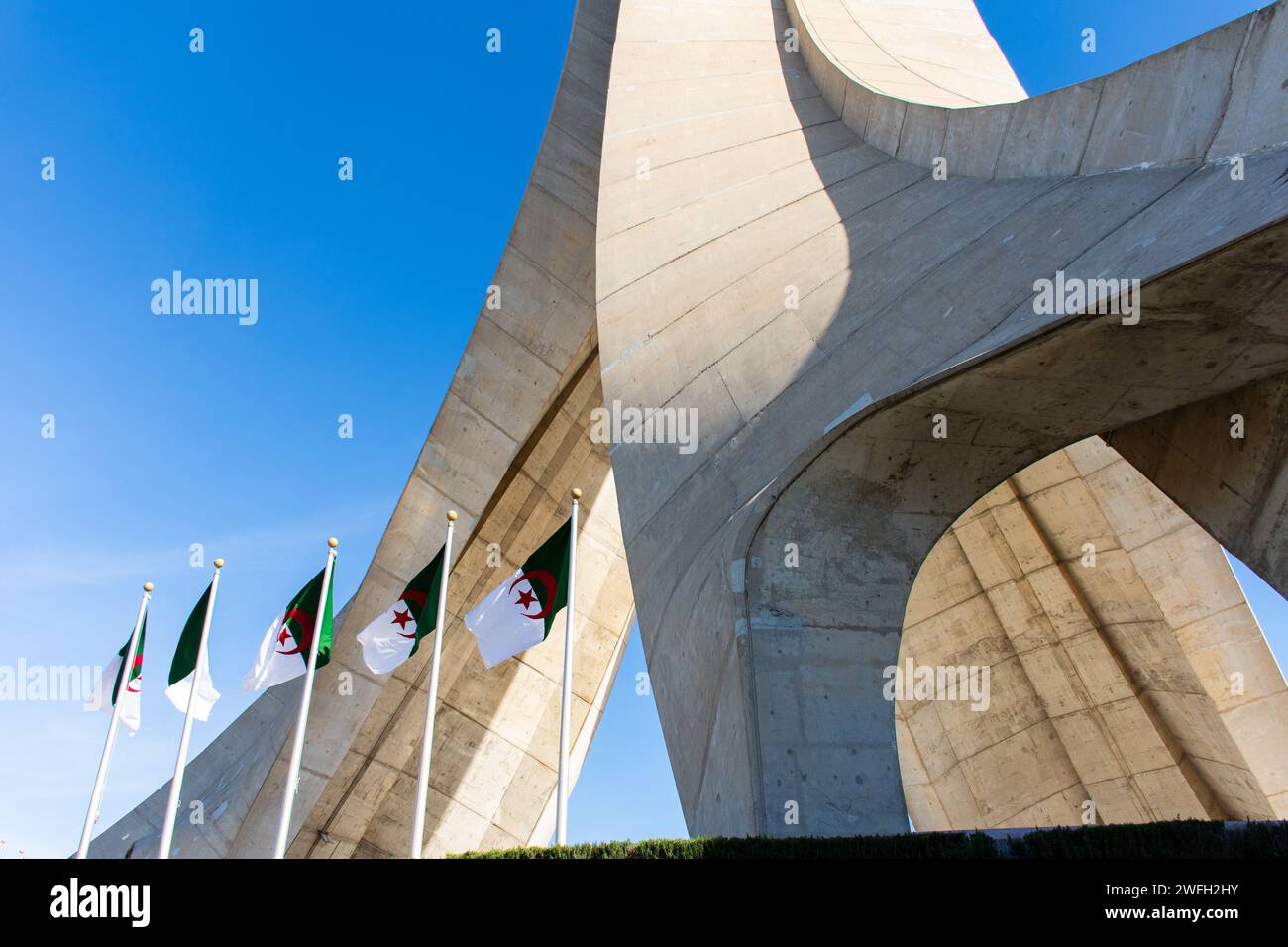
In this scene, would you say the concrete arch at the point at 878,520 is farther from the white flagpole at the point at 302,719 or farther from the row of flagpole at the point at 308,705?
the white flagpole at the point at 302,719

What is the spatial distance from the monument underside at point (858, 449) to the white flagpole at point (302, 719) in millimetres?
2874

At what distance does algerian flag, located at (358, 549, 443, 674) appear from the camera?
919 centimetres

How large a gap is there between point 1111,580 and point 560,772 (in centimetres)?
575

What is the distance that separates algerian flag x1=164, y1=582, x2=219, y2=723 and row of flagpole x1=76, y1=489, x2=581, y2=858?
4 cm

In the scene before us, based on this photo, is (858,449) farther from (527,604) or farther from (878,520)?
(527,604)

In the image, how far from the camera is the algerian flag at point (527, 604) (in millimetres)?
8312

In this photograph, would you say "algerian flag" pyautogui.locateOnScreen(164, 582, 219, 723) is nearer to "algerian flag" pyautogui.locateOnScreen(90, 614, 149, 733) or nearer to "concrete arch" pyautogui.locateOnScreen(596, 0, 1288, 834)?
"algerian flag" pyautogui.locateOnScreen(90, 614, 149, 733)

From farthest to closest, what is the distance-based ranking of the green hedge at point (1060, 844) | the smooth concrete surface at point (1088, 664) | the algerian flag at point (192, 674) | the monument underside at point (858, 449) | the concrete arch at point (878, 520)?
the algerian flag at point (192, 674) < the smooth concrete surface at point (1088, 664) < the monument underside at point (858, 449) < the concrete arch at point (878, 520) < the green hedge at point (1060, 844)

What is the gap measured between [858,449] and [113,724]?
8.51 m

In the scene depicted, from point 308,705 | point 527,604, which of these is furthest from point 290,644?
point 527,604

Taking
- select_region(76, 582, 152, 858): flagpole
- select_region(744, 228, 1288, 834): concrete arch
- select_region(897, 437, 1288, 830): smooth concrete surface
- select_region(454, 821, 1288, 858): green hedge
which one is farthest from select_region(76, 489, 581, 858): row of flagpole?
select_region(897, 437, 1288, 830): smooth concrete surface

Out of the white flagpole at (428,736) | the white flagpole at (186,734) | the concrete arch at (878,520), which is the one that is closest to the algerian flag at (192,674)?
the white flagpole at (186,734)

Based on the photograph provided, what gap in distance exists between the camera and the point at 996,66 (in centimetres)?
1155
